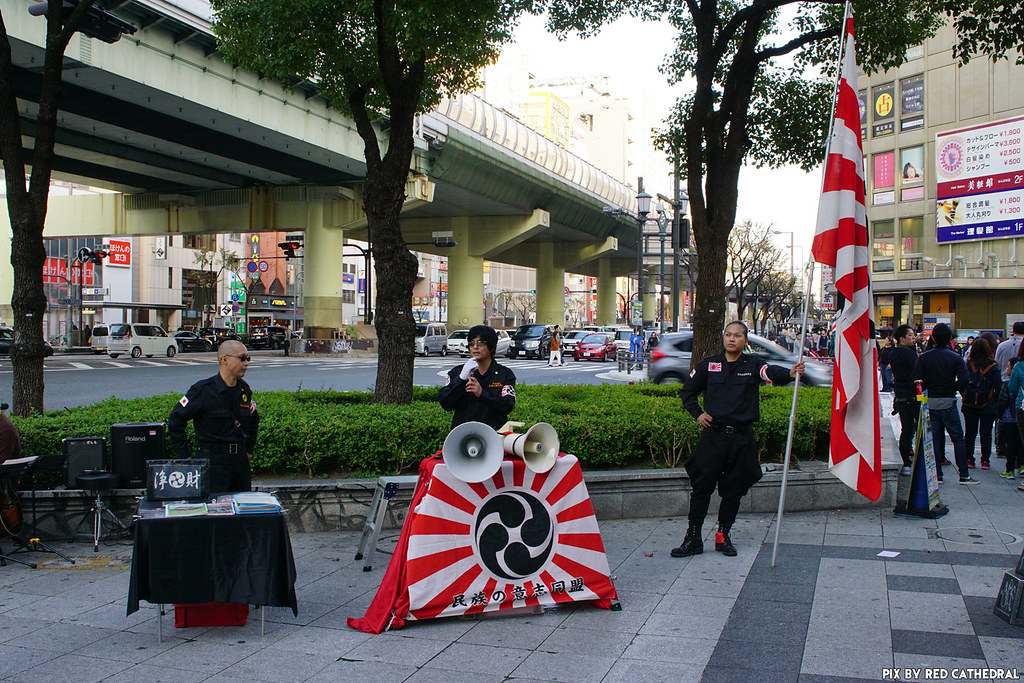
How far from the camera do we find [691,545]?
261 inches

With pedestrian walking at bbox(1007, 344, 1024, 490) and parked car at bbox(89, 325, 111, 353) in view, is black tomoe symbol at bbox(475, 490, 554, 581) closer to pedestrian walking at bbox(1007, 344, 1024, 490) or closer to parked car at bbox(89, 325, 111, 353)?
pedestrian walking at bbox(1007, 344, 1024, 490)

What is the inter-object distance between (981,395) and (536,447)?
7766 millimetres

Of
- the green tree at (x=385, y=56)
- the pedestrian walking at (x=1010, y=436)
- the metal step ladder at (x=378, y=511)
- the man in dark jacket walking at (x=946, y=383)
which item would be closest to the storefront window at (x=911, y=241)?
the pedestrian walking at (x=1010, y=436)

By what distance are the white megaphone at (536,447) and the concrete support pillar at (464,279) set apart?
4421 cm

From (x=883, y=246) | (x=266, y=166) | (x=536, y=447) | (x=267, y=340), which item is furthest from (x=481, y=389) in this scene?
(x=267, y=340)

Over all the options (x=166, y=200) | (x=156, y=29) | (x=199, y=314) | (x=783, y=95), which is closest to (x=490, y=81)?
(x=199, y=314)

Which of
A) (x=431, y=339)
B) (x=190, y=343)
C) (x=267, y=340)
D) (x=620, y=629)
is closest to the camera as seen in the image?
(x=620, y=629)

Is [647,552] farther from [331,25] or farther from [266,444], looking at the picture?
[331,25]

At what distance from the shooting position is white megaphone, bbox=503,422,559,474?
17.6 ft

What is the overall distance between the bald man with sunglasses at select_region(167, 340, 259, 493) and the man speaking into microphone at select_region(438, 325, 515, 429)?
1408 mm

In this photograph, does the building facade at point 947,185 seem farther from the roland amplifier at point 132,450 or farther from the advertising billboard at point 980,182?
the roland amplifier at point 132,450

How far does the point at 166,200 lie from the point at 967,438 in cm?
3957

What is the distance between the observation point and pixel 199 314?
71.2 meters

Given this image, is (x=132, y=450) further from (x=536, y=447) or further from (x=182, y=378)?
(x=182, y=378)
